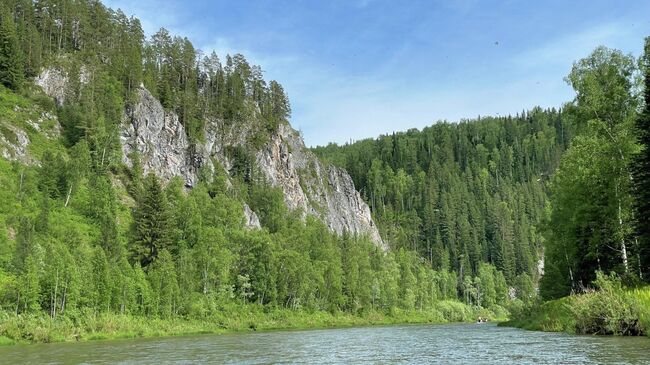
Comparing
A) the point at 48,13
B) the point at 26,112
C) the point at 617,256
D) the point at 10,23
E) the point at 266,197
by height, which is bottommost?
the point at 617,256

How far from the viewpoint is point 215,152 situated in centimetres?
15800

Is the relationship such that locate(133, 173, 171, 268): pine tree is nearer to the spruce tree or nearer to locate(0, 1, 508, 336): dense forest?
locate(0, 1, 508, 336): dense forest

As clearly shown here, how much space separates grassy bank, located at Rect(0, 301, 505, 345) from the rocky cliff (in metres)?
38.0

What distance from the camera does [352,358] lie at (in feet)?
93.9

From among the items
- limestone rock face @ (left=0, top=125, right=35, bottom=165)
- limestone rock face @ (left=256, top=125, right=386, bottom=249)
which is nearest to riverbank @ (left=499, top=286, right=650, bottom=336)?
limestone rock face @ (left=0, top=125, right=35, bottom=165)

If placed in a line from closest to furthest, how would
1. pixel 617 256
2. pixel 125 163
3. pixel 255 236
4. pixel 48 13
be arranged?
pixel 617 256, pixel 255 236, pixel 125 163, pixel 48 13

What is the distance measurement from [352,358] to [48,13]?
152 m

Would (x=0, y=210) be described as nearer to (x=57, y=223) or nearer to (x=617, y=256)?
(x=57, y=223)

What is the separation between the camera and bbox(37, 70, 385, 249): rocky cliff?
131 metres

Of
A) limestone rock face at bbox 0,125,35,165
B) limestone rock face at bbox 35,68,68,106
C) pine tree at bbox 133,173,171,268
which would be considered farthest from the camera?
limestone rock face at bbox 35,68,68,106

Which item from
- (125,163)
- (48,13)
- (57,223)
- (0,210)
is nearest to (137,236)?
(57,223)

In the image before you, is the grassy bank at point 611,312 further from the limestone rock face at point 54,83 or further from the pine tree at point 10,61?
the limestone rock face at point 54,83

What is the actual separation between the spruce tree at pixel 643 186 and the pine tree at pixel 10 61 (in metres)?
121

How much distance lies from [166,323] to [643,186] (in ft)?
193
